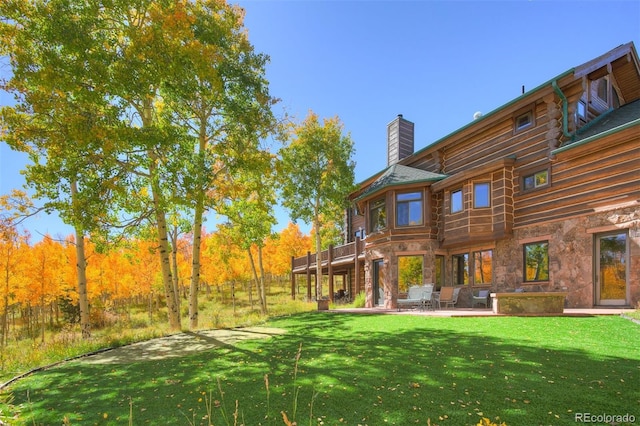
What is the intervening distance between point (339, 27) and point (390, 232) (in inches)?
375

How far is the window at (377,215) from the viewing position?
688 inches

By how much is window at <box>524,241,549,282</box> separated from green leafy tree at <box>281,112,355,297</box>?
1034 centimetres

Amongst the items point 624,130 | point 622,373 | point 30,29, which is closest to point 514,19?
point 624,130

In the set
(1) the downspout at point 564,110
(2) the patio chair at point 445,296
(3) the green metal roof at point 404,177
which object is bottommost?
(2) the patio chair at point 445,296

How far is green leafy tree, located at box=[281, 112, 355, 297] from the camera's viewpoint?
20234 mm

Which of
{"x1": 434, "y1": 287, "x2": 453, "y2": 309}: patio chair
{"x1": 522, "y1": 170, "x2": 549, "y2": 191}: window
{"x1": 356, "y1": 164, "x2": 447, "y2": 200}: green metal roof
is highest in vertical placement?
{"x1": 356, "y1": 164, "x2": 447, "y2": 200}: green metal roof

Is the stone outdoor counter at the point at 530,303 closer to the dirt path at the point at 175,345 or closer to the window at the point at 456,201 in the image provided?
the window at the point at 456,201

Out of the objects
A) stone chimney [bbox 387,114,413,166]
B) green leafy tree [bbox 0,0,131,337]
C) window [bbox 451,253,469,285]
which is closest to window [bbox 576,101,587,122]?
window [bbox 451,253,469,285]

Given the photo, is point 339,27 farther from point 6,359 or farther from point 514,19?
point 6,359

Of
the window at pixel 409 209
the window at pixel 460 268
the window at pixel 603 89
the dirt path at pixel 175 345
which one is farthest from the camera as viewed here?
the window at pixel 409 209

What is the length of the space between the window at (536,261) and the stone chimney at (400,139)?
32.9 feet

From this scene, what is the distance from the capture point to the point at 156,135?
8.70m

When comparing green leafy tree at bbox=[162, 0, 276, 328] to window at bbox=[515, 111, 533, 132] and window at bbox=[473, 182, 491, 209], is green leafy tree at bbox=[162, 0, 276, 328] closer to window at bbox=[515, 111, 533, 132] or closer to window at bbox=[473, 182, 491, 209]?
window at bbox=[473, 182, 491, 209]

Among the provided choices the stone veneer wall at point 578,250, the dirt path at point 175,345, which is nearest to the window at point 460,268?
the stone veneer wall at point 578,250
